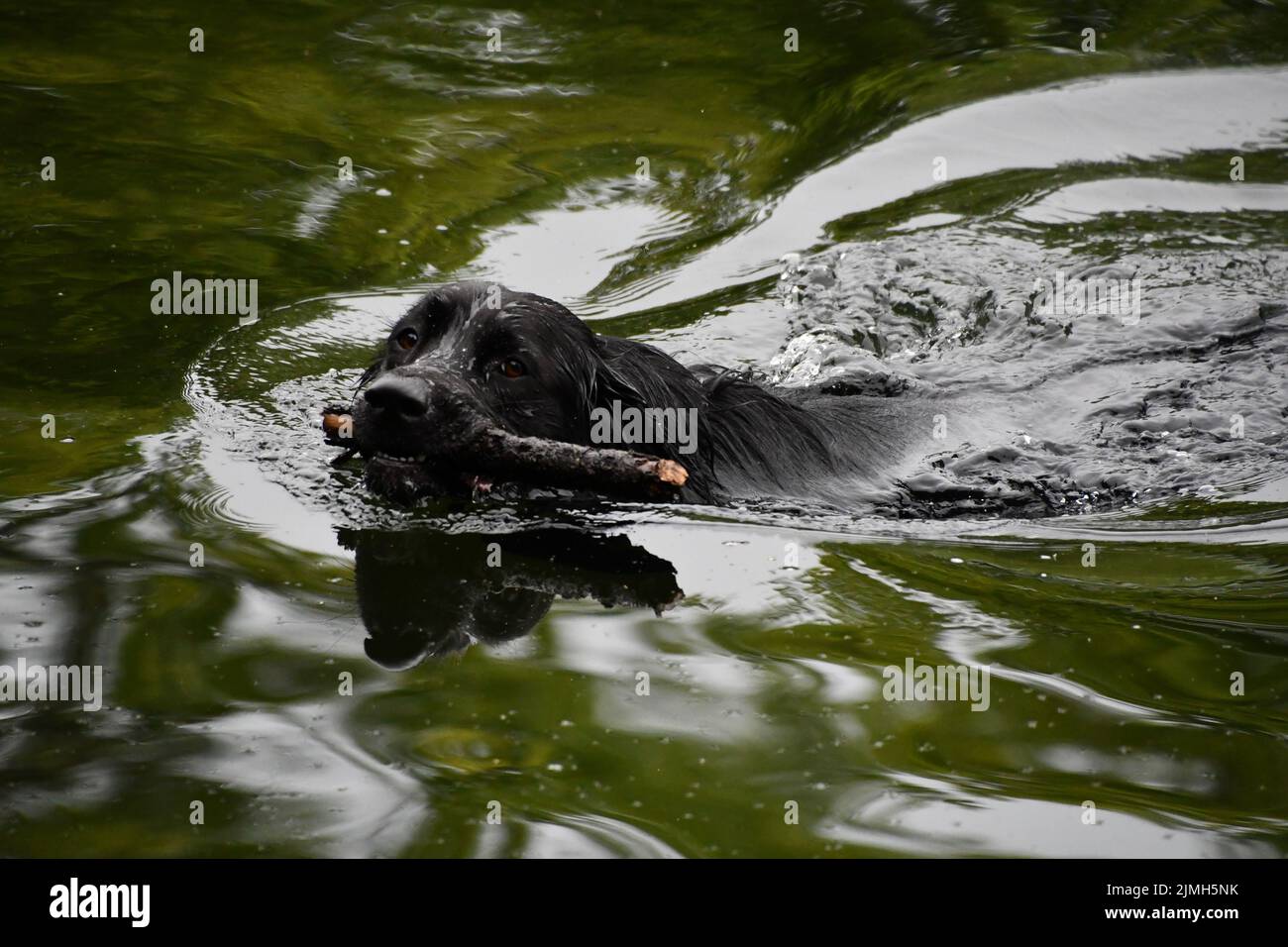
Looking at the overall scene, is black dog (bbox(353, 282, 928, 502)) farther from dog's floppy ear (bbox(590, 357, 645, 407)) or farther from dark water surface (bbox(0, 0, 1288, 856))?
dark water surface (bbox(0, 0, 1288, 856))

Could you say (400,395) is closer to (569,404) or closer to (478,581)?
(478,581)

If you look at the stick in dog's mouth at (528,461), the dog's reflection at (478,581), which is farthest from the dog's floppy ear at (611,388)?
the dog's reflection at (478,581)

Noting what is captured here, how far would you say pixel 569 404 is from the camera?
6.02 meters

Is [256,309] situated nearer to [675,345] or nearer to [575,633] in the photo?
[675,345]

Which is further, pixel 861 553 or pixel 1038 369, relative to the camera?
pixel 1038 369

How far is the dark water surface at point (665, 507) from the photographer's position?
3.66 m

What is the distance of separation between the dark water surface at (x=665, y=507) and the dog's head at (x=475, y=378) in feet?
0.89

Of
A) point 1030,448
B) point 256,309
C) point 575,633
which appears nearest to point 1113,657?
point 575,633

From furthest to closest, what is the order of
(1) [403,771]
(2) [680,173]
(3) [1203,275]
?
1. (2) [680,173]
2. (3) [1203,275]
3. (1) [403,771]

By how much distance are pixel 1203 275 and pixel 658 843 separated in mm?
7187

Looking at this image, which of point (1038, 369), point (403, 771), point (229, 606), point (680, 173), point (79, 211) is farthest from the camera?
point (680, 173)

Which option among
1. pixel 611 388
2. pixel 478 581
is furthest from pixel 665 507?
pixel 478 581

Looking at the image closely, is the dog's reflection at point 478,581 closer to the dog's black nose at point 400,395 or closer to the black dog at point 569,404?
the black dog at point 569,404

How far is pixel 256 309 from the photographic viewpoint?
8.27 m
